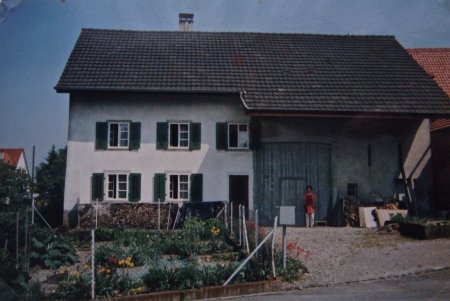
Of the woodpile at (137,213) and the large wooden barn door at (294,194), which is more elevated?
the large wooden barn door at (294,194)

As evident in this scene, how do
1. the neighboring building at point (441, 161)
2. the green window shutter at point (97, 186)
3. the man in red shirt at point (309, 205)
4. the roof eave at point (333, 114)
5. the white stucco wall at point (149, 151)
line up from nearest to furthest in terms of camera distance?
1. the man in red shirt at point (309, 205)
2. the roof eave at point (333, 114)
3. the green window shutter at point (97, 186)
4. the white stucco wall at point (149, 151)
5. the neighboring building at point (441, 161)

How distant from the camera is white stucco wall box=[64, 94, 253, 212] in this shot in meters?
19.8

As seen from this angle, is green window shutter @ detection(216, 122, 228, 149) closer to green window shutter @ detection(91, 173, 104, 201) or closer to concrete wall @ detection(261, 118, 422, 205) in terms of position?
concrete wall @ detection(261, 118, 422, 205)

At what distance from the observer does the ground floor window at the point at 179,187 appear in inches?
781

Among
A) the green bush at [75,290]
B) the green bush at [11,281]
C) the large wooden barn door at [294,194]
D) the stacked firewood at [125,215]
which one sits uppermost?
the large wooden barn door at [294,194]

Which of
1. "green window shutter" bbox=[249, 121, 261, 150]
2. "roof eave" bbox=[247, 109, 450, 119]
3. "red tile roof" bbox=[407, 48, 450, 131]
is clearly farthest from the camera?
"red tile roof" bbox=[407, 48, 450, 131]

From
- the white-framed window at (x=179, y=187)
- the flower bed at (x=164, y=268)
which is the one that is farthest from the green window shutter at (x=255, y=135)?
the flower bed at (x=164, y=268)

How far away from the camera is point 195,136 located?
20078 millimetres

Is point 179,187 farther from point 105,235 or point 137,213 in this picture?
point 105,235

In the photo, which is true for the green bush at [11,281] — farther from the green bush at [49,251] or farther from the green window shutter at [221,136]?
the green window shutter at [221,136]

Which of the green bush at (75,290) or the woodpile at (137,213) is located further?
the woodpile at (137,213)

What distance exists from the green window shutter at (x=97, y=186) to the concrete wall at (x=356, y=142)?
6900mm

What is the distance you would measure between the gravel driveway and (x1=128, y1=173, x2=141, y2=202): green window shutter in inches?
278

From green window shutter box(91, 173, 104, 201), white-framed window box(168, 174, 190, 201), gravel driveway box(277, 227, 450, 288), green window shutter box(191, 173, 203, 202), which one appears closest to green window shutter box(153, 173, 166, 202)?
white-framed window box(168, 174, 190, 201)
